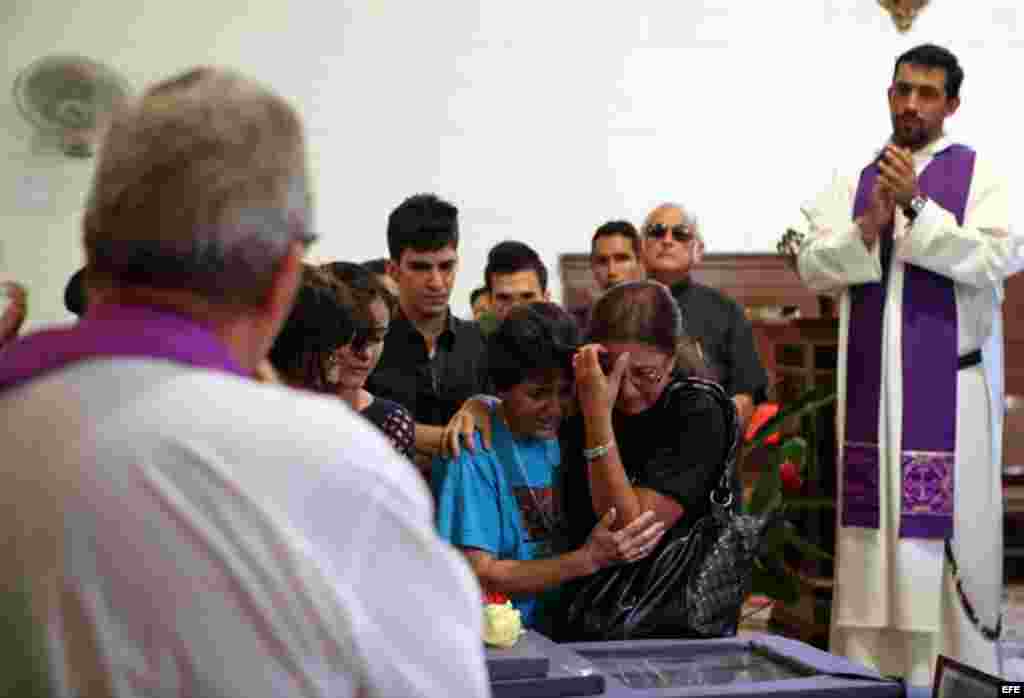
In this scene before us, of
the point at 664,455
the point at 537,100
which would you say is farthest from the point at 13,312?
the point at 537,100

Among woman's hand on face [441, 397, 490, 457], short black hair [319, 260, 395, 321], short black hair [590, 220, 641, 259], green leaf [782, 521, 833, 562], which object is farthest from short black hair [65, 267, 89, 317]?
green leaf [782, 521, 833, 562]

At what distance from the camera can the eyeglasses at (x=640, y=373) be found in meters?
3.10

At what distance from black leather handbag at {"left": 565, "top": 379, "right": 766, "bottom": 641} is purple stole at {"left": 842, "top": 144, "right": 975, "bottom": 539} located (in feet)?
7.33

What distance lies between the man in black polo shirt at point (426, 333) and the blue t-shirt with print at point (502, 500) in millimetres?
776

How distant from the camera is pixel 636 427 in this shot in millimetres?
3223

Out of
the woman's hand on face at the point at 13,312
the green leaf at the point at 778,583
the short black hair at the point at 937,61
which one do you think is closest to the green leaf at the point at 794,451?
the green leaf at the point at 778,583

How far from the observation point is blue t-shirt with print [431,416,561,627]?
3.12m

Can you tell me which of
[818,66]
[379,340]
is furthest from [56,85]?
[379,340]

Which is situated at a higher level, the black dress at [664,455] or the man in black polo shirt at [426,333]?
the man in black polo shirt at [426,333]

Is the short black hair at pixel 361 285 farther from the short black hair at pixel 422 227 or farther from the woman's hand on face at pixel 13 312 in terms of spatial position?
the short black hair at pixel 422 227

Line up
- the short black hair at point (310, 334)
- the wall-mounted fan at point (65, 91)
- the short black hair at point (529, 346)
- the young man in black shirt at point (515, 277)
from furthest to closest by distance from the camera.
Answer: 1. the wall-mounted fan at point (65, 91)
2. the young man in black shirt at point (515, 277)
3. the short black hair at point (529, 346)
4. the short black hair at point (310, 334)

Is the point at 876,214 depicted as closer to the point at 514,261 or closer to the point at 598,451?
the point at 514,261

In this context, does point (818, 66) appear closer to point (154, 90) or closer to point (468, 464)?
point (468, 464)

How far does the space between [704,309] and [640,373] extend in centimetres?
260
